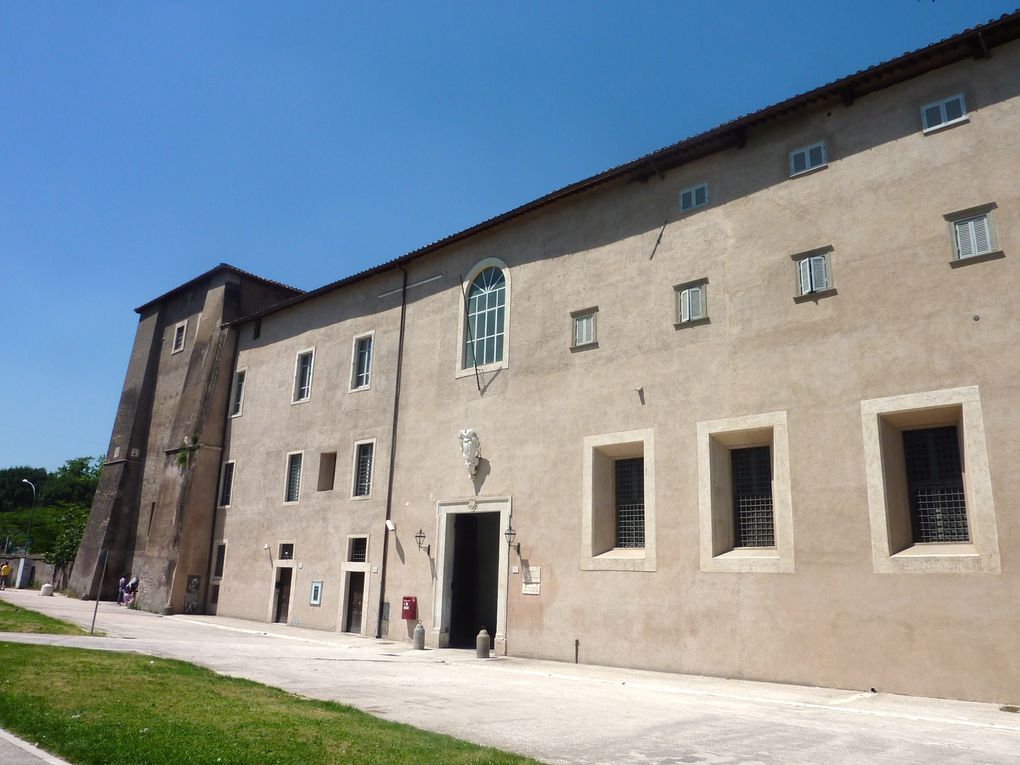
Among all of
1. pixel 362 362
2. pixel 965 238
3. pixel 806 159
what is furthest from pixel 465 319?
pixel 965 238

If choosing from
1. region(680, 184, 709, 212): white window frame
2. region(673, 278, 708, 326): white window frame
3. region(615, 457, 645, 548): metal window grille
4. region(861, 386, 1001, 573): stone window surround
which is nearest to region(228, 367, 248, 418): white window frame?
region(615, 457, 645, 548): metal window grille

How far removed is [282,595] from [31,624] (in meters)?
9.86

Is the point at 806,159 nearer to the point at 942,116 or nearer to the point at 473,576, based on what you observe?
the point at 942,116

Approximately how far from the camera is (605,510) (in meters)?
19.4

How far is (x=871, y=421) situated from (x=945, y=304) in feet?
8.29

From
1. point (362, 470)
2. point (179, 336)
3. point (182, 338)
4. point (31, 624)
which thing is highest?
point (179, 336)

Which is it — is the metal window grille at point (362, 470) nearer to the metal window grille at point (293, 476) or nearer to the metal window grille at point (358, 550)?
the metal window grille at point (358, 550)

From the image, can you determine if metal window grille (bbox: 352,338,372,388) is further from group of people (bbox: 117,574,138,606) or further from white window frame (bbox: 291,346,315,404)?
group of people (bbox: 117,574,138,606)

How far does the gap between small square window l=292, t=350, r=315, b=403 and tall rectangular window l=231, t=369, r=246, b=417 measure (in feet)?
13.6

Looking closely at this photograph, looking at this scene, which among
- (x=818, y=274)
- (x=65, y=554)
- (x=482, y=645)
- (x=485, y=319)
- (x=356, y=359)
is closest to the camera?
(x=818, y=274)

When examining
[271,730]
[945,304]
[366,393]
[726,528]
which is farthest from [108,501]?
[945,304]

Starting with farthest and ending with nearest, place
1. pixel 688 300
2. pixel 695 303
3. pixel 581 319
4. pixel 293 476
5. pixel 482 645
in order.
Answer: pixel 293 476 → pixel 581 319 → pixel 482 645 → pixel 688 300 → pixel 695 303

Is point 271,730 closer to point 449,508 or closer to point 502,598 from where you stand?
point 502,598

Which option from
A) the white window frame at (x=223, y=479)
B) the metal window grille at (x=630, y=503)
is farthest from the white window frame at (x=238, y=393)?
the metal window grille at (x=630, y=503)
